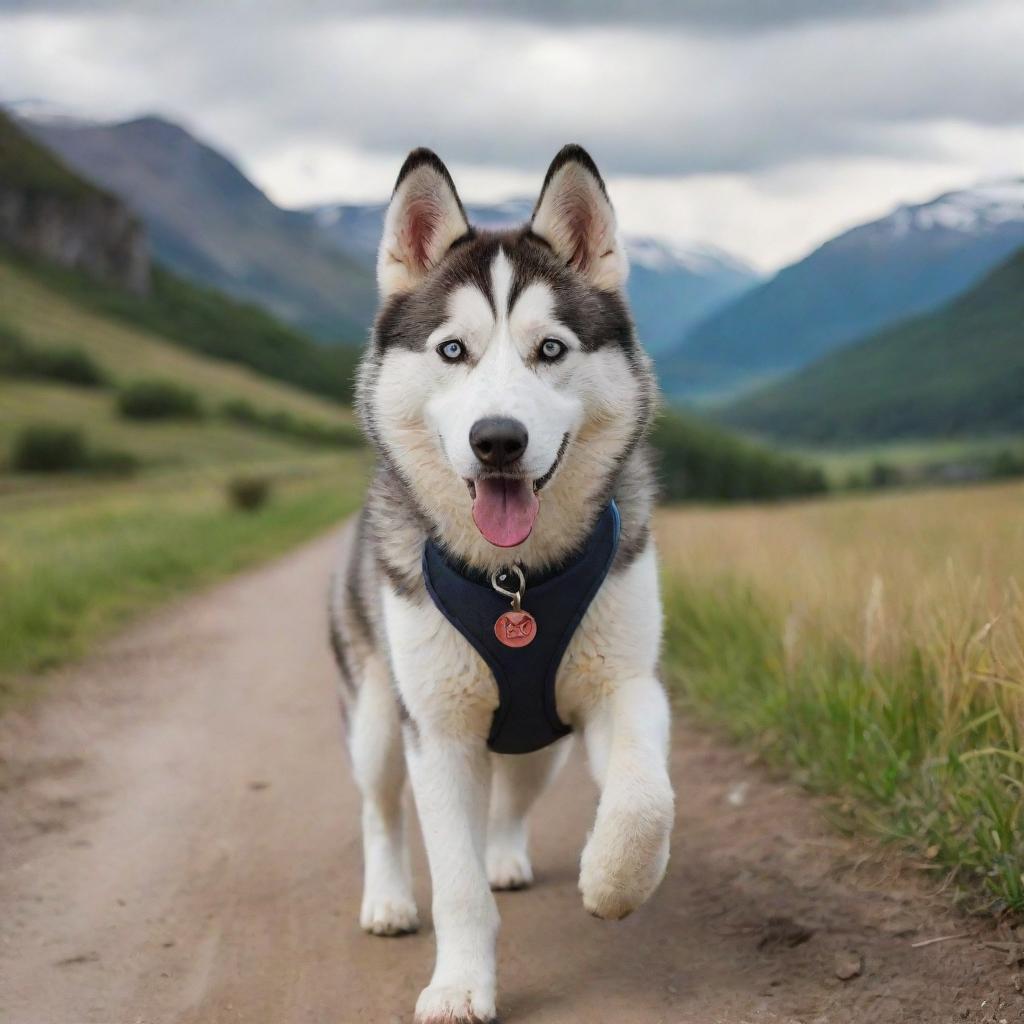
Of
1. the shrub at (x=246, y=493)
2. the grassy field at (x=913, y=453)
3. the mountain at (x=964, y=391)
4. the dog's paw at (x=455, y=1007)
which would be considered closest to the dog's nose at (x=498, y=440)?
the dog's paw at (x=455, y=1007)

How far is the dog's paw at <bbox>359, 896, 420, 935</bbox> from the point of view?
4258 mm

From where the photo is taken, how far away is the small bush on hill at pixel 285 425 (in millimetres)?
81688

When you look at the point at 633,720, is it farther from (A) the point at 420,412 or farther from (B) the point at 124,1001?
(B) the point at 124,1001

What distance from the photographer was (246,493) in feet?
75.9

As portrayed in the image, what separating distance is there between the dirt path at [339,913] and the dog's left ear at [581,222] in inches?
85.5

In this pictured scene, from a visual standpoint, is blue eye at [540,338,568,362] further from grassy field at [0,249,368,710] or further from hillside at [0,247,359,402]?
hillside at [0,247,359,402]

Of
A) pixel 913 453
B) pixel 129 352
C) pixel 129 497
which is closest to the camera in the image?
pixel 129 497

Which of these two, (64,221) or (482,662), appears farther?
(64,221)

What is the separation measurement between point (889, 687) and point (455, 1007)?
7.66ft

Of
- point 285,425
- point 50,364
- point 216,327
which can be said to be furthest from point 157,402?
point 216,327

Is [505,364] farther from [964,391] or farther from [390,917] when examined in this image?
[964,391]

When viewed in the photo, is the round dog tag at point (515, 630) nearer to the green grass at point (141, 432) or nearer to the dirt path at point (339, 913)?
the dirt path at point (339, 913)

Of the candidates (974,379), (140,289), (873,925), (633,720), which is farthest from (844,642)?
(974,379)

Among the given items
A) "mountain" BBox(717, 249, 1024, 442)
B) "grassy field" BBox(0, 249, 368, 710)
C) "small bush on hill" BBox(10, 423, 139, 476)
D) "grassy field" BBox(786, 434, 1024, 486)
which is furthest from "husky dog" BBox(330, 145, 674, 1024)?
"mountain" BBox(717, 249, 1024, 442)
